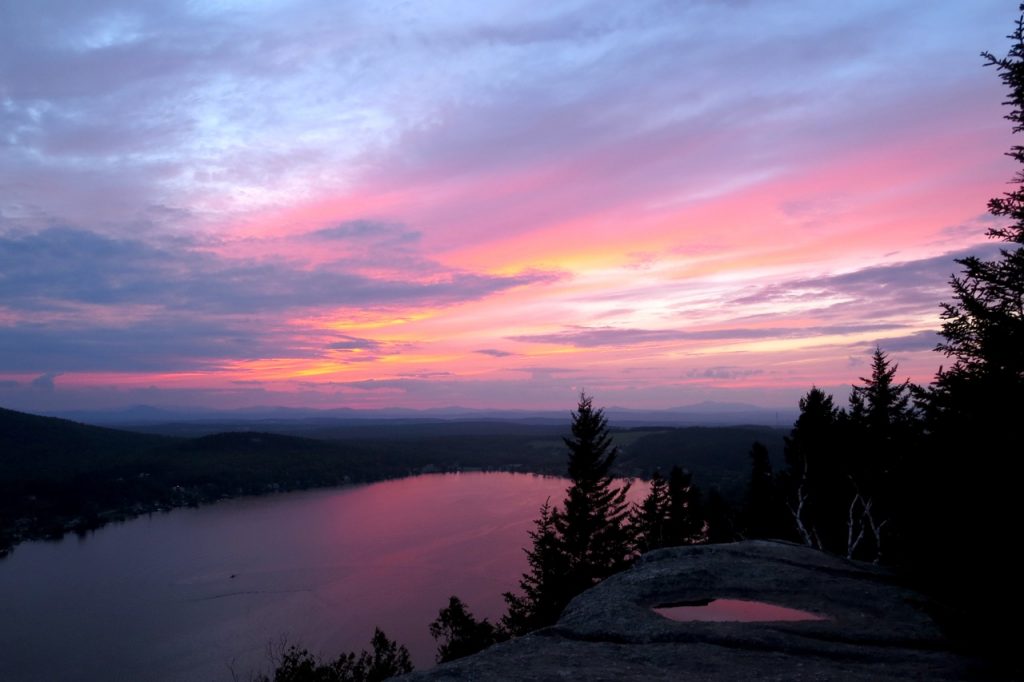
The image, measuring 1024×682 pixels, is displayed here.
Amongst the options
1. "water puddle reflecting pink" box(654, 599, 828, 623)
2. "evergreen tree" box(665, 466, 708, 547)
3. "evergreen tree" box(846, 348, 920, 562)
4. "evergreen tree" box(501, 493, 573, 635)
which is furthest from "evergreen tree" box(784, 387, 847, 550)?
"water puddle reflecting pink" box(654, 599, 828, 623)

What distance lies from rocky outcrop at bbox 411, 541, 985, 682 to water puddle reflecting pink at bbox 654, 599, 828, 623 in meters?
0.18

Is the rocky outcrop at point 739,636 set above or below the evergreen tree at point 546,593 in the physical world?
above

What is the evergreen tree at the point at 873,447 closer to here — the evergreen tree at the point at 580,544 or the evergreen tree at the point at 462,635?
the evergreen tree at the point at 580,544

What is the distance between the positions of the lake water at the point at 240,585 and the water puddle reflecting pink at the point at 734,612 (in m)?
44.2

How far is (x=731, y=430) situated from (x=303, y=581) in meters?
130

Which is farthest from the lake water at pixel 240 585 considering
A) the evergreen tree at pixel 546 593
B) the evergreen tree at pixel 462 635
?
the evergreen tree at pixel 462 635

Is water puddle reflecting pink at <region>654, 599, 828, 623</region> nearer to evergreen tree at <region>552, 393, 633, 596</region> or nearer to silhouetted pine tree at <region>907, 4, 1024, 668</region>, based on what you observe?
silhouetted pine tree at <region>907, 4, 1024, 668</region>

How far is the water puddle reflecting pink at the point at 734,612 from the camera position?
10.3 m

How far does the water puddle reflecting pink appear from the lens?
1033 cm

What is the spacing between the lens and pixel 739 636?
925 cm

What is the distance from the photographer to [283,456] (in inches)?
6442

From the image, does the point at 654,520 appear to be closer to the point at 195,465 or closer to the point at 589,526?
the point at 589,526

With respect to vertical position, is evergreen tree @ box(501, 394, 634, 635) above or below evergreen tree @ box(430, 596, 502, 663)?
above

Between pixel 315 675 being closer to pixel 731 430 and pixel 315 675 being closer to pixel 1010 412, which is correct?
pixel 1010 412
